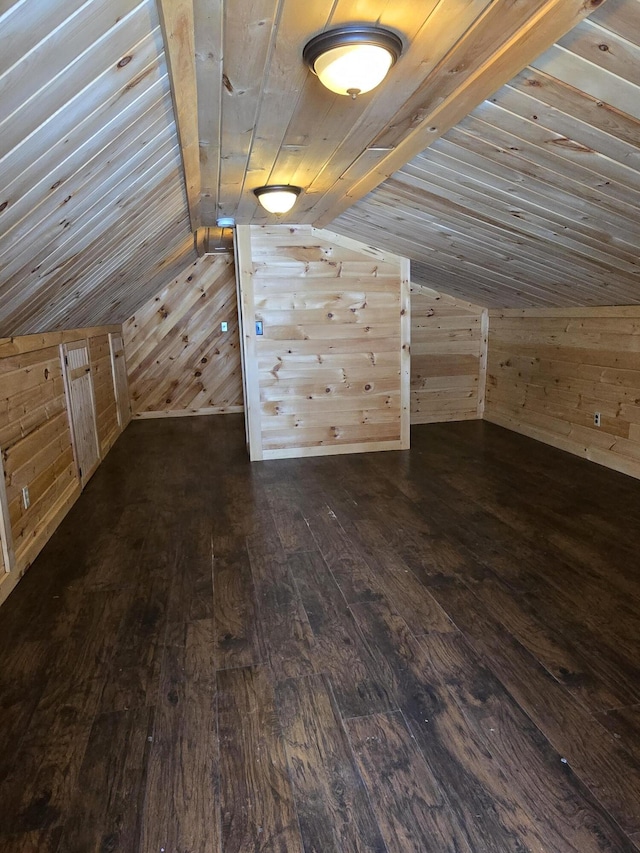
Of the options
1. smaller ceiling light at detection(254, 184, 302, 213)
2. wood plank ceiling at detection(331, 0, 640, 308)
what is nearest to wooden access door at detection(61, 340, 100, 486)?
smaller ceiling light at detection(254, 184, 302, 213)

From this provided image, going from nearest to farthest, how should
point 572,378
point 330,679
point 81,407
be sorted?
point 330,679, point 81,407, point 572,378

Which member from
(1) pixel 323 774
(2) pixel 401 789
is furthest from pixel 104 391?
(2) pixel 401 789

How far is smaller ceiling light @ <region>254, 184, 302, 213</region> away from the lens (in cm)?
305

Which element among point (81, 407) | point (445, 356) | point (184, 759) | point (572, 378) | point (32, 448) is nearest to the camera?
point (184, 759)

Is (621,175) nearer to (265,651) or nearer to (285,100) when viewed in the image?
(285,100)

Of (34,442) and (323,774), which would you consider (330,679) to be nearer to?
(323,774)

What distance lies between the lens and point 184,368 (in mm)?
6531

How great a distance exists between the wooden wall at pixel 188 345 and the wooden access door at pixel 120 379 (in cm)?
18

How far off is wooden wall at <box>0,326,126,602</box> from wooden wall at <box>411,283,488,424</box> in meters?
3.26

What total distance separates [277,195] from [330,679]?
2.52 metres

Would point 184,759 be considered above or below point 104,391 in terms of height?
below

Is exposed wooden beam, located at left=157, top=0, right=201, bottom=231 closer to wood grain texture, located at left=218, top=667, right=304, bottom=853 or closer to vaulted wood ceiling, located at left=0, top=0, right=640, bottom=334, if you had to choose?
vaulted wood ceiling, located at left=0, top=0, right=640, bottom=334

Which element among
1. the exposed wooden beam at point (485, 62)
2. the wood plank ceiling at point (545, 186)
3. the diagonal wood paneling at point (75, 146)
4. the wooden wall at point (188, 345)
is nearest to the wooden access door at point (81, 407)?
the diagonal wood paneling at point (75, 146)

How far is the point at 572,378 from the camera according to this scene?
4.46 m
